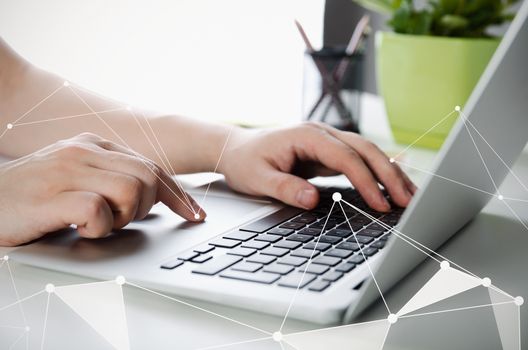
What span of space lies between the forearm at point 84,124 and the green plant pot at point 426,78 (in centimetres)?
42

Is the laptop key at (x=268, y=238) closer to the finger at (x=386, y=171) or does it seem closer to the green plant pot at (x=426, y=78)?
the finger at (x=386, y=171)

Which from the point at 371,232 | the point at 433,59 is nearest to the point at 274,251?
the point at 371,232

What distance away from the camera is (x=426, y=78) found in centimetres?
118

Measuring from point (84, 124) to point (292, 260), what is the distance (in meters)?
0.50

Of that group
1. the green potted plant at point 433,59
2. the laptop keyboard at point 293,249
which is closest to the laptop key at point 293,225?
the laptop keyboard at point 293,249

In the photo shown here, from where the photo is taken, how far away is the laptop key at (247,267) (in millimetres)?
527

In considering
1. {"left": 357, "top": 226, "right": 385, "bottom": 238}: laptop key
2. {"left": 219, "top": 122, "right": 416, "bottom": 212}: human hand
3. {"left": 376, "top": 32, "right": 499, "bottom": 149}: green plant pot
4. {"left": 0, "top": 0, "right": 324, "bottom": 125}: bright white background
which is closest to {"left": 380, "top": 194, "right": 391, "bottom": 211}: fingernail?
{"left": 219, "top": 122, "right": 416, "bottom": 212}: human hand

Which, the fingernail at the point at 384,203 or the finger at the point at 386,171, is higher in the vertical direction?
the finger at the point at 386,171

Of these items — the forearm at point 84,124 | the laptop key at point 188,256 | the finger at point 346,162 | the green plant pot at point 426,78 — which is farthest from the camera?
the green plant pot at point 426,78

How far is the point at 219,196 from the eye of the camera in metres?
0.82

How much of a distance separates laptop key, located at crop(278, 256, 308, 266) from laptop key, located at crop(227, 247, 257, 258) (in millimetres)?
30

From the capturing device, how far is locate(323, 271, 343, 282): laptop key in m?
0.50

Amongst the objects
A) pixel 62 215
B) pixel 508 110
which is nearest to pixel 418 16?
pixel 508 110

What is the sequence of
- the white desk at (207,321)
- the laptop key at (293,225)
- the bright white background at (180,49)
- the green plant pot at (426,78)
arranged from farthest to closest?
the bright white background at (180,49) < the green plant pot at (426,78) < the laptop key at (293,225) < the white desk at (207,321)
